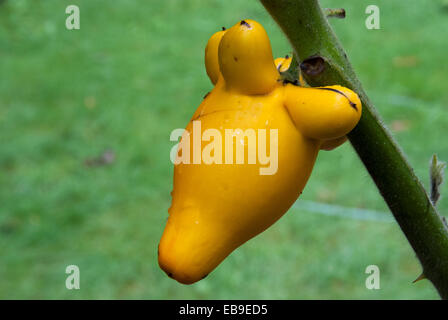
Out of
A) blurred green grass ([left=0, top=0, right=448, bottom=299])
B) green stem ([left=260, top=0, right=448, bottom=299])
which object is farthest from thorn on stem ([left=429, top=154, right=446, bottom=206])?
blurred green grass ([left=0, top=0, right=448, bottom=299])

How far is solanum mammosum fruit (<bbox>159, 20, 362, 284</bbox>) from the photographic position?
49 cm

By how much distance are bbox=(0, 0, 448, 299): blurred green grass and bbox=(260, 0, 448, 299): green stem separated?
102 cm

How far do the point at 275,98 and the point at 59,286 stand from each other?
2.02 metres

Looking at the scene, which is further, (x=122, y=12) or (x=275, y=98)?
(x=122, y=12)

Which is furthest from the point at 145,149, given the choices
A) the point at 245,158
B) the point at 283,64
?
the point at 245,158

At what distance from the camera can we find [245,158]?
0.49 metres

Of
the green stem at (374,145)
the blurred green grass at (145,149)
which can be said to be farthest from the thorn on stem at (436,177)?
the blurred green grass at (145,149)

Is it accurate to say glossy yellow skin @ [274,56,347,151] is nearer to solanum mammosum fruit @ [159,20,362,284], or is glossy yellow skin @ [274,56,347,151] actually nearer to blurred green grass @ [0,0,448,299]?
solanum mammosum fruit @ [159,20,362,284]

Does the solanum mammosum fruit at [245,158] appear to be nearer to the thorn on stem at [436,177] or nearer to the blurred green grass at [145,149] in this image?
the thorn on stem at [436,177]

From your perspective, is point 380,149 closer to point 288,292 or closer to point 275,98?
point 275,98

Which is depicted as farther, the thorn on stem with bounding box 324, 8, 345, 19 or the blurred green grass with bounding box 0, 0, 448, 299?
the blurred green grass with bounding box 0, 0, 448, 299

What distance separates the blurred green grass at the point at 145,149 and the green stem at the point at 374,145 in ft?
3.35

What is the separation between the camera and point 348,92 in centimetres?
49
